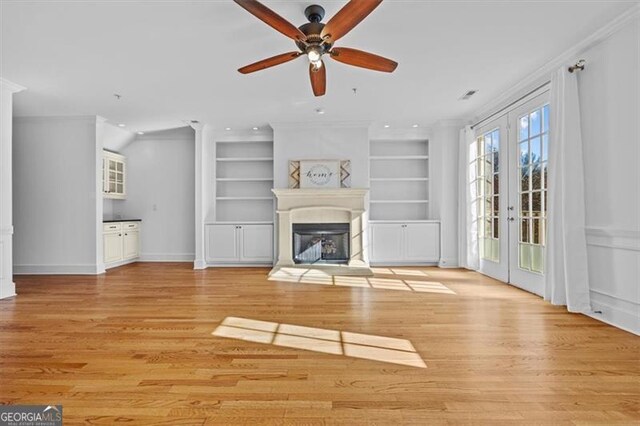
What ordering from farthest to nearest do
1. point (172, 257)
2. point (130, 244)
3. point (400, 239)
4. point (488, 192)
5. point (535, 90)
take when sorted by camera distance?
point (172, 257) → point (130, 244) → point (400, 239) → point (488, 192) → point (535, 90)

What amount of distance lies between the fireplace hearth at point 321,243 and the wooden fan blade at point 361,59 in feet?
11.4

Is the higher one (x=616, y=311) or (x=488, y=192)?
(x=488, y=192)

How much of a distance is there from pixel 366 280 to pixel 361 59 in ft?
9.99

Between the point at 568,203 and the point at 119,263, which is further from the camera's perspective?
the point at 119,263

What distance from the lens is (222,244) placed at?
6426 mm

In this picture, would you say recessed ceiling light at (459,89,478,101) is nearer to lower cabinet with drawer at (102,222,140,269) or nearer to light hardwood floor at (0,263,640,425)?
light hardwood floor at (0,263,640,425)

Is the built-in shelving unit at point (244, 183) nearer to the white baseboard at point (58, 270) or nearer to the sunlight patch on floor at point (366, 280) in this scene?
the sunlight patch on floor at point (366, 280)

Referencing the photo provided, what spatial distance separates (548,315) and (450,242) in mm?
2990

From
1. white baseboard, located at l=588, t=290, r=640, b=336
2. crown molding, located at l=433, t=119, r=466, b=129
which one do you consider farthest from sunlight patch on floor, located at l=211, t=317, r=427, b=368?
crown molding, located at l=433, t=119, r=466, b=129

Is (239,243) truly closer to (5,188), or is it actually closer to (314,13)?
(5,188)

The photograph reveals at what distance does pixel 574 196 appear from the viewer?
10.9 ft

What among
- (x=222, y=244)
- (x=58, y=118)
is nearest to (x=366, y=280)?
(x=222, y=244)

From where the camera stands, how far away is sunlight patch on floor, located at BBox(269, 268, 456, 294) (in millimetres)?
4460

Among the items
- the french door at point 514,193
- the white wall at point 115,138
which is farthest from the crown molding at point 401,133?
the white wall at point 115,138
